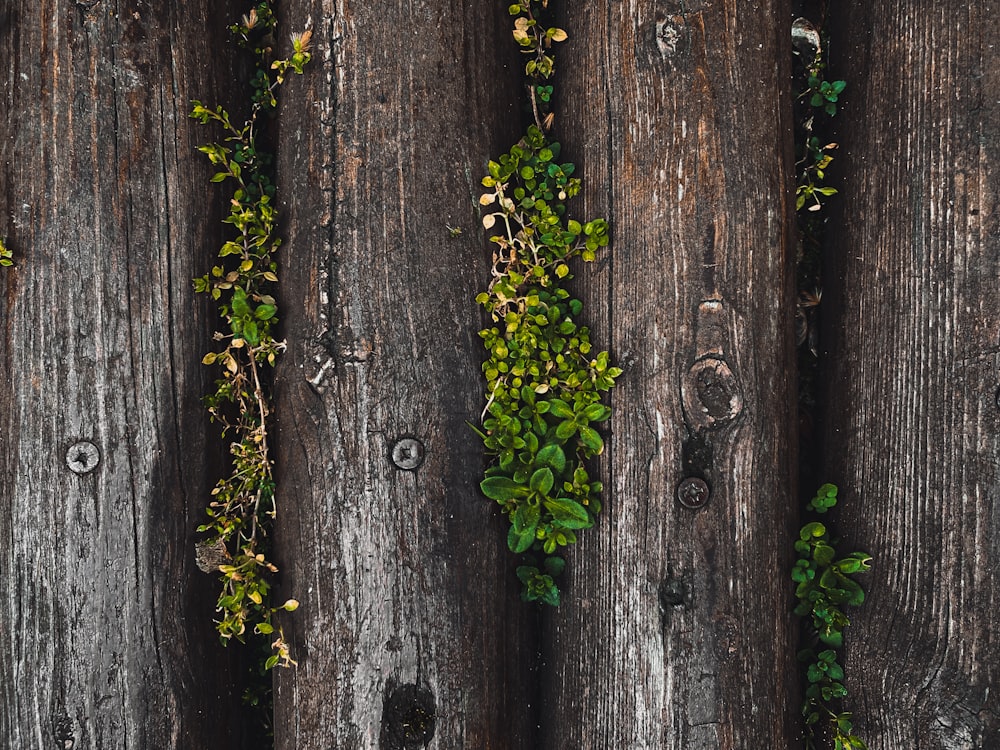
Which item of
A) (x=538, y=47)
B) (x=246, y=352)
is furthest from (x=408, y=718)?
(x=538, y=47)

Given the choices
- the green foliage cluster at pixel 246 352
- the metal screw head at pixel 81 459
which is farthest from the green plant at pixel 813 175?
the metal screw head at pixel 81 459

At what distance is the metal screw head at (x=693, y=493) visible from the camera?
7.35ft

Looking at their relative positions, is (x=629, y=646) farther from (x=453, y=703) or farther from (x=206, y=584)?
(x=206, y=584)

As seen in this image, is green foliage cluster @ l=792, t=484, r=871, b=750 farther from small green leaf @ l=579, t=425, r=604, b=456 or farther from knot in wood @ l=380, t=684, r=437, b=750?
knot in wood @ l=380, t=684, r=437, b=750

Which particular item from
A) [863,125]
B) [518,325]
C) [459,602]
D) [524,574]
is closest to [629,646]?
[524,574]

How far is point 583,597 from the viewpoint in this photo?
239cm

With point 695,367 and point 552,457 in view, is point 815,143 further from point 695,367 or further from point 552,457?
point 552,457

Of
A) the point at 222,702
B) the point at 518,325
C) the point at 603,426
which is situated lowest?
the point at 222,702

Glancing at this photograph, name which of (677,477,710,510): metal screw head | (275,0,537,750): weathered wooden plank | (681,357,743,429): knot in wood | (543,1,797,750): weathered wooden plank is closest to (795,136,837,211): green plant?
(543,1,797,750): weathered wooden plank

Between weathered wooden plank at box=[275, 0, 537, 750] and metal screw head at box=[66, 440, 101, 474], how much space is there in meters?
0.67

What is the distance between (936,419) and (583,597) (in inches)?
49.0

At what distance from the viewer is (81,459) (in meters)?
2.35

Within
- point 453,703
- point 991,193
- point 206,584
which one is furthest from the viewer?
point 206,584

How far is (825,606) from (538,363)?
121 centimetres
